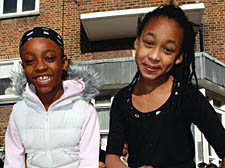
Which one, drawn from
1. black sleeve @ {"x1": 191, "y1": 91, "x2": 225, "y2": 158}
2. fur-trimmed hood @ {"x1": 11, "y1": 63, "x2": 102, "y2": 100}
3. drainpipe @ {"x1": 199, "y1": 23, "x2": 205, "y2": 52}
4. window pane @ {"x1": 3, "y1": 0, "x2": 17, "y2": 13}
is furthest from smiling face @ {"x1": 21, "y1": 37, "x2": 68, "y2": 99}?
window pane @ {"x1": 3, "y1": 0, "x2": 17, "y2": 13}

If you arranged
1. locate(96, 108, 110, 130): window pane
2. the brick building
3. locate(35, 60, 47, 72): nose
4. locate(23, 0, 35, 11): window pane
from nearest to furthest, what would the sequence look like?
locate(35, 60, 47, 72): nose, the brick building, locate(96, 108, 110, 130): window pane, locate(23, 0, 35, 11): window pane

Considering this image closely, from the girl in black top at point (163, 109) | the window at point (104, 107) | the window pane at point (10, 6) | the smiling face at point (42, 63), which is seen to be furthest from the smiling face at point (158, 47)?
the window pane at point (10, 6)

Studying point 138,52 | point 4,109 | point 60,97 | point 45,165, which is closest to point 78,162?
point 45,165

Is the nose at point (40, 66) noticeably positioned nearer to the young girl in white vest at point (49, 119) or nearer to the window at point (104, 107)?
→ the young girl in white vest at point (49, 119)

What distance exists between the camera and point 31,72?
2.40m

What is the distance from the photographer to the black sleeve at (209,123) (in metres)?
1.80

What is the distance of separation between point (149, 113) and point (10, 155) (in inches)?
48.0

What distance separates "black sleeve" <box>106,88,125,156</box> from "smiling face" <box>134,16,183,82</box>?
0.86 ft

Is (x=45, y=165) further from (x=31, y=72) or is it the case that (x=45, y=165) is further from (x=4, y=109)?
(x=4, y=109)

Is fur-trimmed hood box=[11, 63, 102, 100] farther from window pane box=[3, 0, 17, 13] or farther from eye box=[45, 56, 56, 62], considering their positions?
window pane box=[3, 0, 17, 13]

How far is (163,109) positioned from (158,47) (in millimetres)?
344

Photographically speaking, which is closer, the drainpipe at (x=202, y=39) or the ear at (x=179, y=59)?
the ear at (x=179, y=59)

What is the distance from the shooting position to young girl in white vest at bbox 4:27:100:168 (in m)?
2.40

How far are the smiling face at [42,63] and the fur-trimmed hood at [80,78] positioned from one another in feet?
0.99
